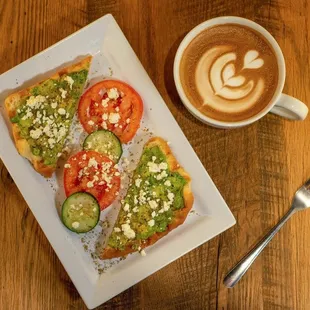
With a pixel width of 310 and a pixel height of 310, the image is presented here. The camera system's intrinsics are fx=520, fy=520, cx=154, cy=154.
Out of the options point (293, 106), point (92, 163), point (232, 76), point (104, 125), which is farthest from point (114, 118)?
point (293, 106)

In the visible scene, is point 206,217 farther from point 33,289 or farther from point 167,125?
point 33,289

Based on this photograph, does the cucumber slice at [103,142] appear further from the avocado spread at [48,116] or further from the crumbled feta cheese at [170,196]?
the crumbled feta cheese at [170,196]

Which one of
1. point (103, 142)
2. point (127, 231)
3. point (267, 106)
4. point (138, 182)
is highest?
point (267, 106)

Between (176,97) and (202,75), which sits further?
(176,97)

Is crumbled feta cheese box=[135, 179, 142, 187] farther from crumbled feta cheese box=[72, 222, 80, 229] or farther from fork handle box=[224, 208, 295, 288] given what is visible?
fork handle box=[224, 208, 295, 288]

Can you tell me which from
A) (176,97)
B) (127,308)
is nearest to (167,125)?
(176,97)

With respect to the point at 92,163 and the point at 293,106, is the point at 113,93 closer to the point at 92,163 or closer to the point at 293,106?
the point at 92,163

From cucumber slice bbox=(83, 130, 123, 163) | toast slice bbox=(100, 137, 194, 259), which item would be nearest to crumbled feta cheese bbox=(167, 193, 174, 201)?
toast slice bbox=(100, 137, 194, 259)

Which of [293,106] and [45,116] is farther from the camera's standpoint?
[45,116]
